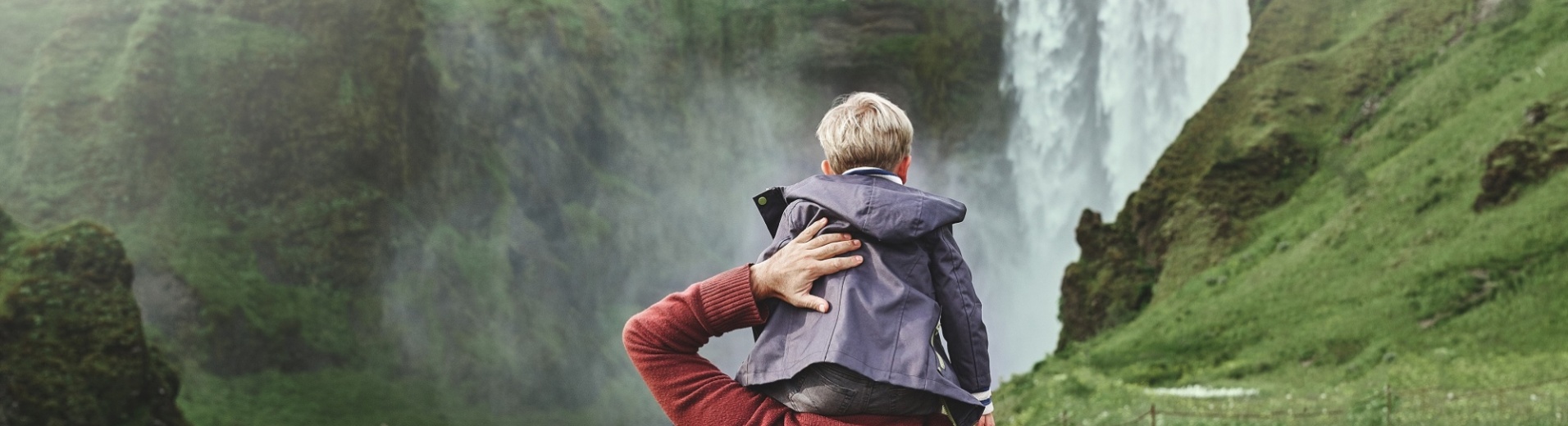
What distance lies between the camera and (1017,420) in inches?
972

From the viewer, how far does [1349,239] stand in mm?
29422

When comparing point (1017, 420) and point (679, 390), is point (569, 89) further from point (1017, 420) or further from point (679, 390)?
point (679, 390)

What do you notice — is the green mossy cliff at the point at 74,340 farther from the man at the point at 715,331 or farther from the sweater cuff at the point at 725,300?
the sweater cuff at the point at 725,300

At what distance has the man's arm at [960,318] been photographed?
4328 mm

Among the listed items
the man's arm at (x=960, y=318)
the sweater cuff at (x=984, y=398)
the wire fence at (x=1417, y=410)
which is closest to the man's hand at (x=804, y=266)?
the man's arm at (x=960, y=318)

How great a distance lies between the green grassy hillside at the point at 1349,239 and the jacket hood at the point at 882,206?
11.1 metres

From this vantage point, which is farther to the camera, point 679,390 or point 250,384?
point 250,384

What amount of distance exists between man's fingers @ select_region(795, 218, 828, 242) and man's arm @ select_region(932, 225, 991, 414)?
400mm

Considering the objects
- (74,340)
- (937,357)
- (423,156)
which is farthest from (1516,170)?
(423,156)

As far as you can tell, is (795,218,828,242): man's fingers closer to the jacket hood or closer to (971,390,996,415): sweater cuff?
the jacket hood

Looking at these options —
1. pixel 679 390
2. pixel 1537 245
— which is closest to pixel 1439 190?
pixel 1537 245

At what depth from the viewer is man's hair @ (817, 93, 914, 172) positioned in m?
4.42

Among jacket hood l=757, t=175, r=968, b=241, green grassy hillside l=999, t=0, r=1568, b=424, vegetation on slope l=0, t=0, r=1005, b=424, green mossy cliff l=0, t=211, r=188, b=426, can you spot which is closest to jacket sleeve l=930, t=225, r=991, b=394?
jacket hood l=757, t=175, r=968, b=241

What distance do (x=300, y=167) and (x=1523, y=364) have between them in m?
48.4
